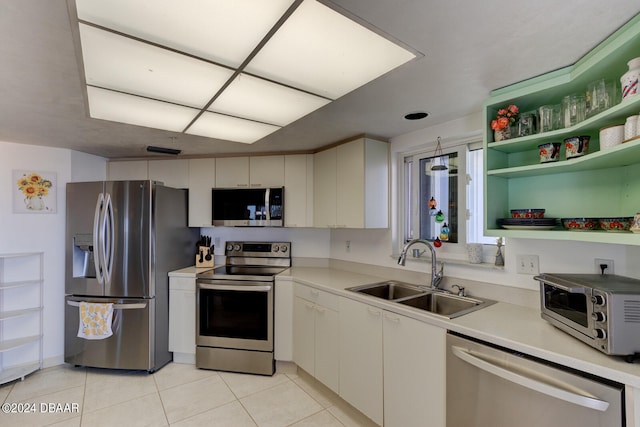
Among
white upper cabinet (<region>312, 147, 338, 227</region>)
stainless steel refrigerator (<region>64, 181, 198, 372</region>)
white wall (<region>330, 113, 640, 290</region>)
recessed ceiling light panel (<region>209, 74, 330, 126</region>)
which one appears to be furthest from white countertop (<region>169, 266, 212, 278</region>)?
recessed ceiling light panel (<region>209, 74, 330, 126</region>)

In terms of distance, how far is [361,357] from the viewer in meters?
1.89

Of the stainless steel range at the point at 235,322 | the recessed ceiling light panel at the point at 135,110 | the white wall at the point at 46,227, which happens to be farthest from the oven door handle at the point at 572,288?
the white wall at the point at 46,227

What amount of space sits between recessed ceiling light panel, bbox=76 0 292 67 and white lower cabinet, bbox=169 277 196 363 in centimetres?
216

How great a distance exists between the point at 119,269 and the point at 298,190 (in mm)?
1768

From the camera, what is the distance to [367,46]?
1158 millimetres

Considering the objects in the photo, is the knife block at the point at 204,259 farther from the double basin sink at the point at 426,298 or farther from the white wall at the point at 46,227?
the double basin sink at the point at 426,298

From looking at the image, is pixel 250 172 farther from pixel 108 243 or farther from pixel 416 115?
pixel 416 115

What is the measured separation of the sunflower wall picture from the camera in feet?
8.62

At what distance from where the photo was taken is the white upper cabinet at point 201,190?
10.2 feet

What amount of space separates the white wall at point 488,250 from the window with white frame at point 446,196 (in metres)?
0.10

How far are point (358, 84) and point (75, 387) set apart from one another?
10.4 ft

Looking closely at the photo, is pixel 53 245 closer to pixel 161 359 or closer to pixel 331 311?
pixel 161 359

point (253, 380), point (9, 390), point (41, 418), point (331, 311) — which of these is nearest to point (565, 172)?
point (331, 311)

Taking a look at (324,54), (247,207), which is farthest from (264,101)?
(247,207)
